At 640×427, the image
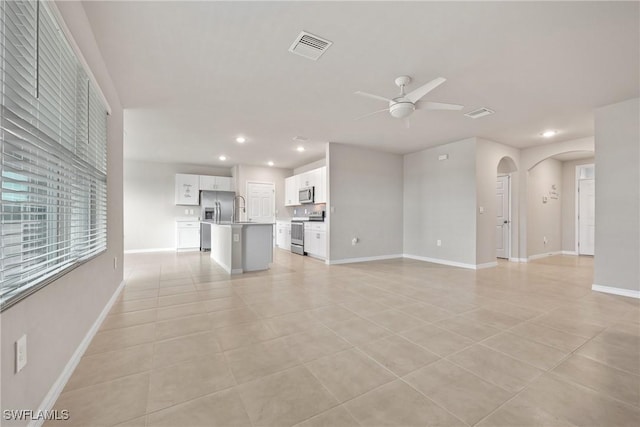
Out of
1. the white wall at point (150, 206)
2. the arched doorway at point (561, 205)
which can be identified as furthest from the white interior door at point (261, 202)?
the arched doorway at point (561, 205)

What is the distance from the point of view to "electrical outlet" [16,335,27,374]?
1165 mm

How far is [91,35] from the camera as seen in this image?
7.41 ft

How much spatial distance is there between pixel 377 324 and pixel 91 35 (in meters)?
3.51

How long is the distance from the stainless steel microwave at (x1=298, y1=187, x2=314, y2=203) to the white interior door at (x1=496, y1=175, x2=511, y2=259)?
4.48 meters

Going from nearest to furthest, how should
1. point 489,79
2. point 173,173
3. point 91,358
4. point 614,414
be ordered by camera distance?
point 614,414
point 91,358
point 489,79
point 173,173

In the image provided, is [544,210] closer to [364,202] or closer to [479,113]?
[479,113]

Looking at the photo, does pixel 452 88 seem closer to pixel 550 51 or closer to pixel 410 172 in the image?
pixel 550 51

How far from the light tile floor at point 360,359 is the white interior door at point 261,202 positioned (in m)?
4.88

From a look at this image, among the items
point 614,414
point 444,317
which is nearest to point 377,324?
point 444,317

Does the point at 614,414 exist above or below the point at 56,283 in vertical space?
below

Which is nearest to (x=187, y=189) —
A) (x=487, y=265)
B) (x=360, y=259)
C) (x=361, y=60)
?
(x=360, y=259)

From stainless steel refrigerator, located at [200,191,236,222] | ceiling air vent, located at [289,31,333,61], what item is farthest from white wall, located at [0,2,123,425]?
stainless steel refrigerator, located at [200,191,236,222]

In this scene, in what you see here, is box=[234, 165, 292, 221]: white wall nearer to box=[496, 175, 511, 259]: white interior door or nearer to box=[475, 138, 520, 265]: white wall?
box=[475, 138, 520, 265]: white wall

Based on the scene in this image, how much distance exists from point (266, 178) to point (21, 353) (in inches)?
305
